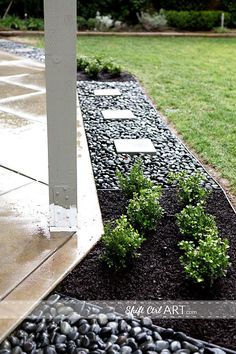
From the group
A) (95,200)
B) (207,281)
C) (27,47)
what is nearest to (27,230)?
(95,200)

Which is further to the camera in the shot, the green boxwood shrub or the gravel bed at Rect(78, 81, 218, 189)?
the green boxwood shrub

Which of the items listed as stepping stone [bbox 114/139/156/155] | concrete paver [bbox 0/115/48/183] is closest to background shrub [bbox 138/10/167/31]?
concrete paver [bbox 0/115/48/183]

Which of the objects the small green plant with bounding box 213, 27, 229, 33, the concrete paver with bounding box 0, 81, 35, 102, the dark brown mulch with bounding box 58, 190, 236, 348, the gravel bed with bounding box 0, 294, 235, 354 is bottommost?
the gravel bed with bounding box 0, 294, 235, 354

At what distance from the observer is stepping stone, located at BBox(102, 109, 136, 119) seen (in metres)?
5.55

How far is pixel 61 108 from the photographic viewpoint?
278 cm

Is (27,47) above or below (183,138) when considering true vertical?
above

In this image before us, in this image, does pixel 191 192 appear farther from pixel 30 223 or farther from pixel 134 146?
pixel 134 146

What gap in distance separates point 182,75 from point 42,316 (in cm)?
622

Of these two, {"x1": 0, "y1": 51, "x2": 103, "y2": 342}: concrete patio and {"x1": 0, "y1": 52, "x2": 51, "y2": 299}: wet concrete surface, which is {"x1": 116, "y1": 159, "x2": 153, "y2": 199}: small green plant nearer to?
{"x1": 0, "y1": 51, "x2": 103, "y2": 342}: concrete patio

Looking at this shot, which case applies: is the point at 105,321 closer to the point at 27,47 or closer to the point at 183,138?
the point at 183,138

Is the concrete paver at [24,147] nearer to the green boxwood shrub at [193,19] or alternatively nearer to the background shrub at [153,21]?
the background shrub at [153,21]

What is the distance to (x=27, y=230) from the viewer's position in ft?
10.0

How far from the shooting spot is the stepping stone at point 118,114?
18.2 feet

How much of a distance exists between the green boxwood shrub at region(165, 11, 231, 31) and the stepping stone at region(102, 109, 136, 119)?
26.2 feet
